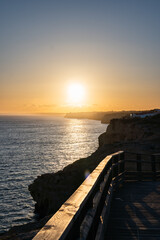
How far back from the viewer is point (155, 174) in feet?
36.5

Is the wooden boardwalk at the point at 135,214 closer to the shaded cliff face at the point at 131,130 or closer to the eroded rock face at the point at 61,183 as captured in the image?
the eroded rock face at the point at 61,183

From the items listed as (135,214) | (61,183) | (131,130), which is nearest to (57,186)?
(61,183)

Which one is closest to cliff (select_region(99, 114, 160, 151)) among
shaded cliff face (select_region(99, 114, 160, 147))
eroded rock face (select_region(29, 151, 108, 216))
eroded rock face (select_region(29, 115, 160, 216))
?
shaded cliff face (select_region(99, 114, 160, 147))

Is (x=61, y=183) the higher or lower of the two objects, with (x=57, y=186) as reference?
higher

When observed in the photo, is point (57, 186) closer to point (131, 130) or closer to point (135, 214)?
point (135, 214)

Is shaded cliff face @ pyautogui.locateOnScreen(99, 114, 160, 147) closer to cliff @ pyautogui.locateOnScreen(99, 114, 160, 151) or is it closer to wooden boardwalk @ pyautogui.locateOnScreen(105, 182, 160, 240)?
cliff @ pyautogui.locateOnScreen(99, 114, 160, 151)

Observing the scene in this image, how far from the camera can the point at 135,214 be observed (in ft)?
20.1

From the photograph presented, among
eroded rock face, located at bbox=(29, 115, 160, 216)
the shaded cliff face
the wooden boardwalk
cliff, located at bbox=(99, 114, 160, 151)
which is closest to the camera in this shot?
the wooden boardwalk

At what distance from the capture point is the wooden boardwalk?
4914 millimetres

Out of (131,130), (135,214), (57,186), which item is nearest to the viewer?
(135,214)

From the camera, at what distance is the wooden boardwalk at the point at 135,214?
4.91 metres

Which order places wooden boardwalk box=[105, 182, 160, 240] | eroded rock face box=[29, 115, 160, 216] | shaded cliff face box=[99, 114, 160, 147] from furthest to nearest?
1. shaded cliff face box=[99, 114, 160, 147]
2. eroded rock face box=[29, 115, 160, 216]
3. wooden boardwalk box=[105, 182, 160, 240]

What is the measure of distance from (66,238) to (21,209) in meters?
30.1

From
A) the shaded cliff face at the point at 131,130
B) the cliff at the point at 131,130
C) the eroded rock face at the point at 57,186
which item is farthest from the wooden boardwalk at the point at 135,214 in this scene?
the shaded cliff face at the point at 131,130
